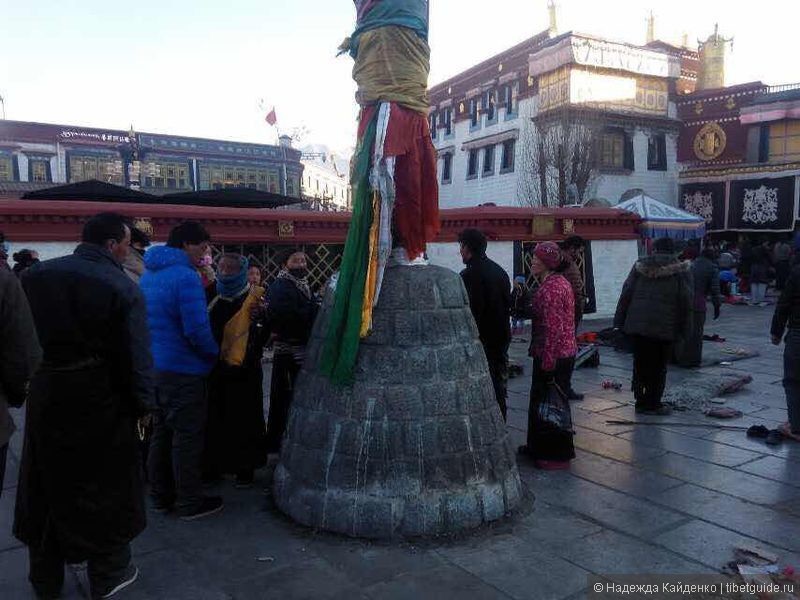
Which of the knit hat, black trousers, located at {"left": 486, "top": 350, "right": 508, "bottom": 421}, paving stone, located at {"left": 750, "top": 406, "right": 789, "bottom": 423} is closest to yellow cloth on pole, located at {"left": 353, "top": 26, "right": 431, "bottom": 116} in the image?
the knit hat

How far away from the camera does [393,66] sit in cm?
393

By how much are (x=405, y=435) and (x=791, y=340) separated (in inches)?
157

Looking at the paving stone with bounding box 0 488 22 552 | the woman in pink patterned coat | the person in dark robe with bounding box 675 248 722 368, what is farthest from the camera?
the person in dark robe with bounding box 675 248 722 368

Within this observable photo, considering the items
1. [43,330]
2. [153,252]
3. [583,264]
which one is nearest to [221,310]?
[153,252]

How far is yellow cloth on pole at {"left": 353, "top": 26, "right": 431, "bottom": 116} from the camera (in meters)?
3.93

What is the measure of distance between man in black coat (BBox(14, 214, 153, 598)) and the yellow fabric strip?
50.3 inches

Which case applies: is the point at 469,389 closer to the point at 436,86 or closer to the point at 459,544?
the point at 459,544

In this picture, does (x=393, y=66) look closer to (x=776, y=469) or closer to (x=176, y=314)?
(x=176, y=314)

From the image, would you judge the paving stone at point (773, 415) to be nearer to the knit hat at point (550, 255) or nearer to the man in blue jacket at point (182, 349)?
the knit hat at point (550, 255)

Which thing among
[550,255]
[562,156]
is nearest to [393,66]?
[550,255]

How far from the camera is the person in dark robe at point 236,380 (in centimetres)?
439

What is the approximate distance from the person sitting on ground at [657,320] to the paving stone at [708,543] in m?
2.76

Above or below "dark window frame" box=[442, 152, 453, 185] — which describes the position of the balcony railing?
above

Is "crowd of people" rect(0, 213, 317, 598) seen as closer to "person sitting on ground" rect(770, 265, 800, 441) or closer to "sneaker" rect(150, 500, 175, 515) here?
"sneaker" rect(150, 500, 175, 515)
